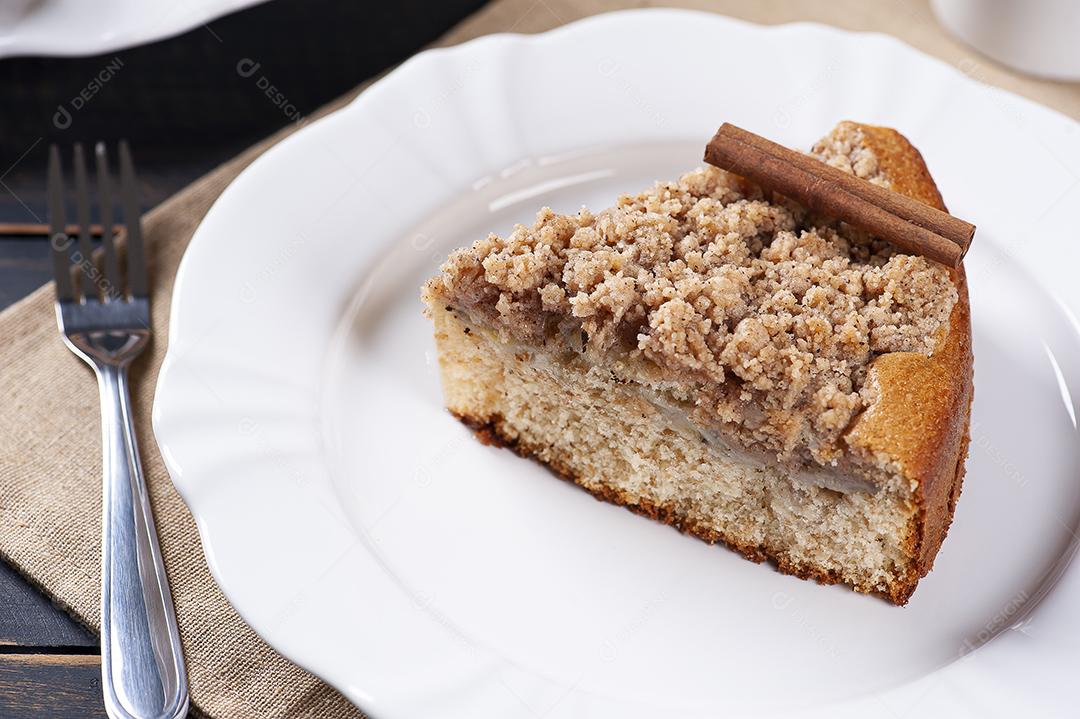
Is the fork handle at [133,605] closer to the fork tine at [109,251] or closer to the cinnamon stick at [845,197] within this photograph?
the fork tine at [109,251]

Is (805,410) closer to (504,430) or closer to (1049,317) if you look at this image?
(504,430)

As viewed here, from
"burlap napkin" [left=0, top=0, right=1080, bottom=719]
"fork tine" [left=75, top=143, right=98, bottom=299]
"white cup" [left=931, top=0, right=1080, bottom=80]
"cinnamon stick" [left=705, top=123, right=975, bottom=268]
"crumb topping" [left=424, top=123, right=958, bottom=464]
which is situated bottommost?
"burlap napkin" [left=0, top=0, right=1080, bottom=719]

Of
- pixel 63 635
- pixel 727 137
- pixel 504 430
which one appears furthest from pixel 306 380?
pixel 727 137

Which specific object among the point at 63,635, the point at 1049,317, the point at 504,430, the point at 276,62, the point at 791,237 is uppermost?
the point at 791,237

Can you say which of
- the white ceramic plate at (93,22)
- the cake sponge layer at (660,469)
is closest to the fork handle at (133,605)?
the cake sponge layer at (660,469)

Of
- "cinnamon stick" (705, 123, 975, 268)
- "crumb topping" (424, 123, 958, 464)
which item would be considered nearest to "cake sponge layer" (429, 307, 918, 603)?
"crumb topping" (424, 123, 958, 464)

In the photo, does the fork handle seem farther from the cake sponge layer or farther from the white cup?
the white cup
